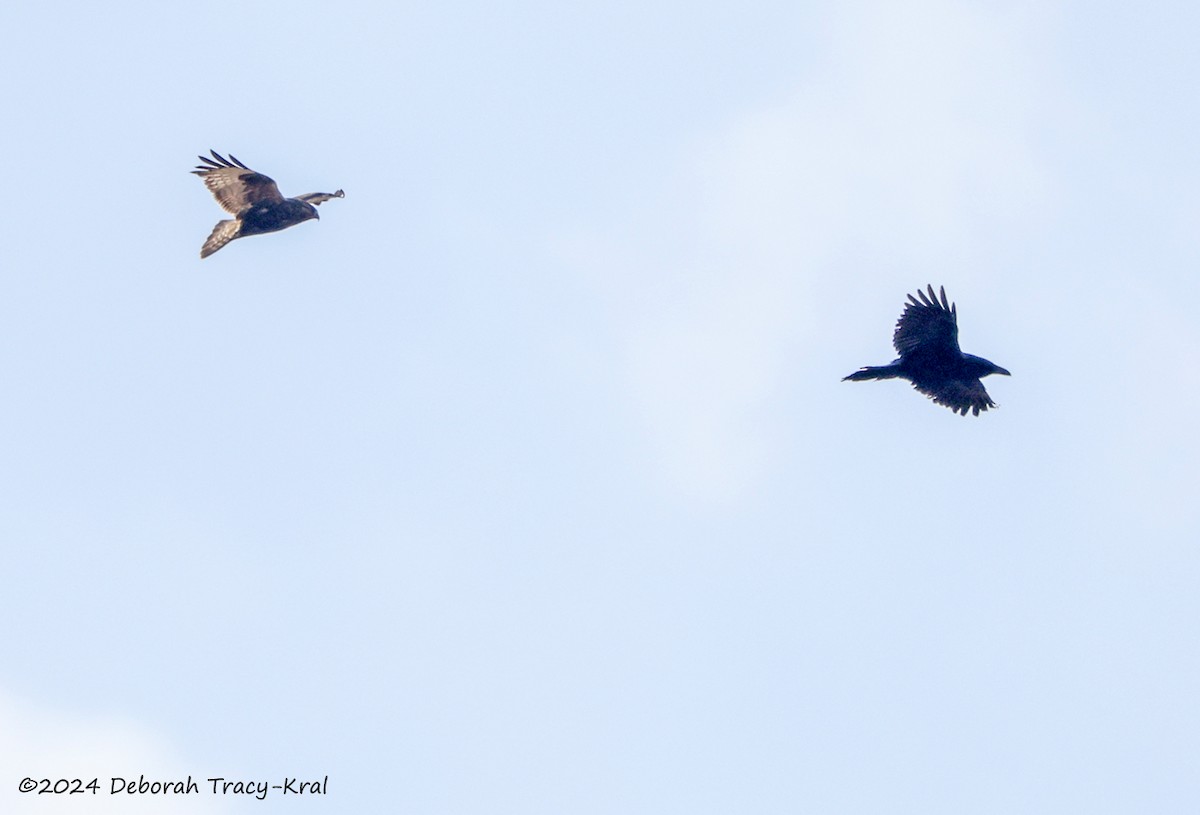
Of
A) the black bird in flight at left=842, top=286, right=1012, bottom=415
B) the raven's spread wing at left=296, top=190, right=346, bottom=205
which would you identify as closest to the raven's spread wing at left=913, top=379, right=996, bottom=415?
the black bird in flight at left=842, top=286, right=1012, bottom=415

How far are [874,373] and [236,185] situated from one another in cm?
891

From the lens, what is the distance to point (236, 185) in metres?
21.6

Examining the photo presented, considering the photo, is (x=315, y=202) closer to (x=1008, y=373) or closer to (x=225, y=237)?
(x=225, y=237)

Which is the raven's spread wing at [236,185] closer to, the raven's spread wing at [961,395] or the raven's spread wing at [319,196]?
the raven's spread wing at [319,196]

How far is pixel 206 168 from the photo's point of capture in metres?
21.5

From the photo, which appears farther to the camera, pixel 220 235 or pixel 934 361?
pixel 220 235

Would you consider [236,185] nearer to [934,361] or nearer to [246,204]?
[246,204]

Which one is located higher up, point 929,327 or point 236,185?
point 236,185

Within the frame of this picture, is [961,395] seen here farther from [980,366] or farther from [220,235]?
[220,235]

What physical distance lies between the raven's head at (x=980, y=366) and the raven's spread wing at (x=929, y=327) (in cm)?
36

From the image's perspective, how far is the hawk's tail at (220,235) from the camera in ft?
71.5

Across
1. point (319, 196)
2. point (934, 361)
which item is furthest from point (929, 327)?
point (319, 196)

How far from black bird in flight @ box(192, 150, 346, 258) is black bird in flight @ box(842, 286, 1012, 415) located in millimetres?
7938

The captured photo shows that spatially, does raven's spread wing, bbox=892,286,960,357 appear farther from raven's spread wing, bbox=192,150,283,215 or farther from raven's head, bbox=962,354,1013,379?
raven's spread wing, bbox=192,150,283,215
